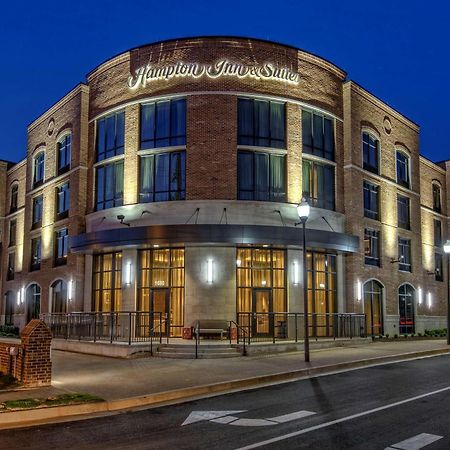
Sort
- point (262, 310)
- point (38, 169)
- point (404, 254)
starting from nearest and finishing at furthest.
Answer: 1. point (262, 310)
2. point (404, 254)
3. point (38, 169)

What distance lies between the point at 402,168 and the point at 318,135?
30.3 feet

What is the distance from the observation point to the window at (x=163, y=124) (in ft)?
85.9

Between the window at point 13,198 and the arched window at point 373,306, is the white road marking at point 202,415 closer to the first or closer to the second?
the arched window at point 373,306

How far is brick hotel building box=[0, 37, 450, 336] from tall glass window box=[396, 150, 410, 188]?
4.80 feet

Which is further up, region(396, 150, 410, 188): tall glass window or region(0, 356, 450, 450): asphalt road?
region(396, 150, 410, 188): tall glass window

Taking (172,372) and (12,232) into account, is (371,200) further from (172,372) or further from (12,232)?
(12,232)

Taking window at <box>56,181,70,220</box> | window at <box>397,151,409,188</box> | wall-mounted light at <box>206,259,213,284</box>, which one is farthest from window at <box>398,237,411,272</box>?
window at <box>56,181,70,220</box>

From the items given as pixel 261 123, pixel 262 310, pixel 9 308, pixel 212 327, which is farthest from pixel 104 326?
pixel 9 308

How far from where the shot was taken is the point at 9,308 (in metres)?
40.0

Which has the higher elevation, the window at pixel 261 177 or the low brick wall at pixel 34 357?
the window at pixel 261 177

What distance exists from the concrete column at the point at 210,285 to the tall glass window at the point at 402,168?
15100 mm

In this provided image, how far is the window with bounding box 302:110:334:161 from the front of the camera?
91.1 ft

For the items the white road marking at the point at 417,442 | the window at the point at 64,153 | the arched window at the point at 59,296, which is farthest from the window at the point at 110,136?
the white road marking at the point at 417,442

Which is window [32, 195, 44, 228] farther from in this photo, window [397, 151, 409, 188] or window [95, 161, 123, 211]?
window [397, 151, 409, 188]
